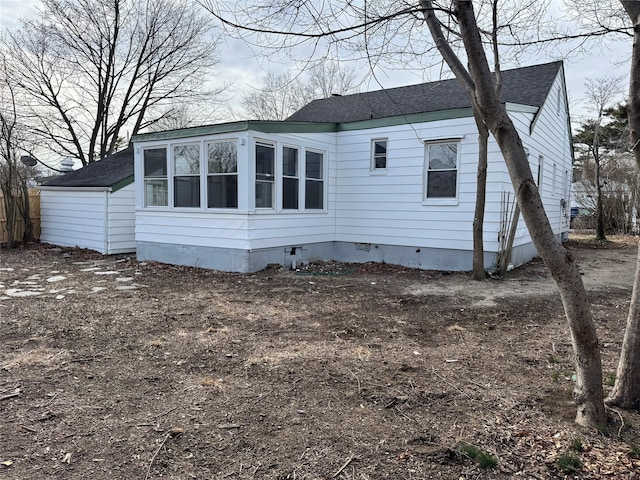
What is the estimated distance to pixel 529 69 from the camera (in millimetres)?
11031

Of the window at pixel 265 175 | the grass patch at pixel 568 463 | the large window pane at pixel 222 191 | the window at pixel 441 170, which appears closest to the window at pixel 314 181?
the window at pixel 265 175

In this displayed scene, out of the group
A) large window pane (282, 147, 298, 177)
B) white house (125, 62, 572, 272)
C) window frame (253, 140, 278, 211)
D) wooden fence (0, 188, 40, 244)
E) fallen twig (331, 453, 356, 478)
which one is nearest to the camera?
fallen twig (331, 453, 356, 478)

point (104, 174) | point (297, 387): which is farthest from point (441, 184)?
point (104, 174)

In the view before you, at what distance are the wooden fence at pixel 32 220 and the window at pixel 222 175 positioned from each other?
7.93 meters

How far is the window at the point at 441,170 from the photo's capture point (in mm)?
8586

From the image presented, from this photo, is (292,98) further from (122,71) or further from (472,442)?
(472,442)

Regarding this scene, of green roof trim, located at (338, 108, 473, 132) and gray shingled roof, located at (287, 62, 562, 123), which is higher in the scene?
gray shingled roof, located at (287, 62, 562, 123)

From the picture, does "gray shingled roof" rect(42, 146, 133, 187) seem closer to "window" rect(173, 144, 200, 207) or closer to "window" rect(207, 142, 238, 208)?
"window" rect(173, 144, 200, 207)

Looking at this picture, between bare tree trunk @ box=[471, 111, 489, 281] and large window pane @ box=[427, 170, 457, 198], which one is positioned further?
large window pane @ box=[427, 170, 457, 198]

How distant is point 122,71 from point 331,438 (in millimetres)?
21298

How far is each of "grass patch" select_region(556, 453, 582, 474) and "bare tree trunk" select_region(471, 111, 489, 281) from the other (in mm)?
5618

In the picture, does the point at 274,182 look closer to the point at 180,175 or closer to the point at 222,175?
the point at 222,175

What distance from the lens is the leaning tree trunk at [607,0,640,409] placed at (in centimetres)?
253

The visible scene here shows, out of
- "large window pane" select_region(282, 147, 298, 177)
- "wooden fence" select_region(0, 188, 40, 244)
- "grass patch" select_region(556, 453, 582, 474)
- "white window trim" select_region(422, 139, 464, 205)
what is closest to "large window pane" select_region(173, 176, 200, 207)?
"large window pane" select_region(282, 147, 298, 177)
